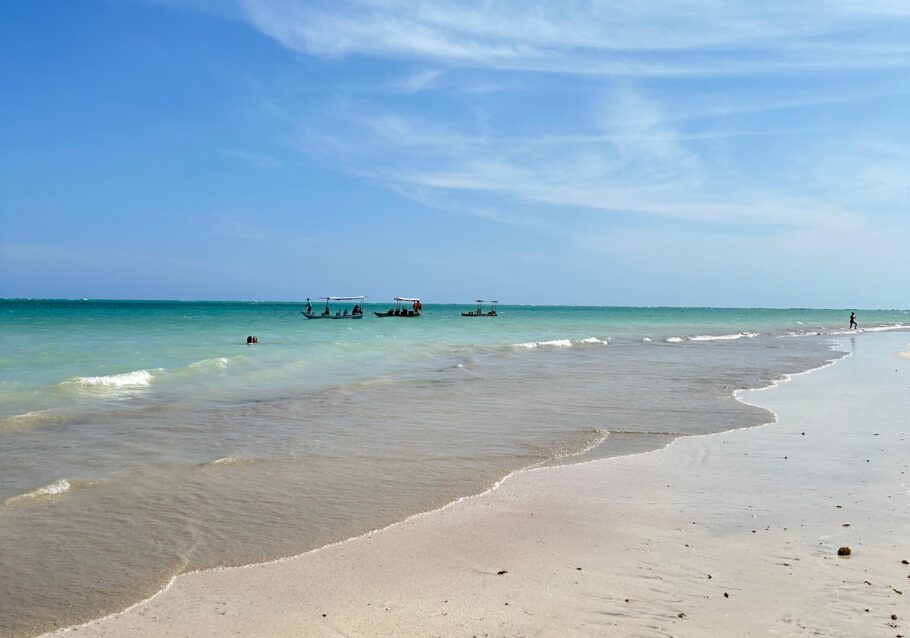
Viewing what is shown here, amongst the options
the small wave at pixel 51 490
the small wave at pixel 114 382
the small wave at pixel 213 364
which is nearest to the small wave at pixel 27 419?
the small wave at pixel 114 382

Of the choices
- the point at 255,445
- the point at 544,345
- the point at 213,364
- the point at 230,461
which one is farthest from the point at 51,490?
the point at 544,345

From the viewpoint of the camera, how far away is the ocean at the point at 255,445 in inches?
249

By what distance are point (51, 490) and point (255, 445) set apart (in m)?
3.38

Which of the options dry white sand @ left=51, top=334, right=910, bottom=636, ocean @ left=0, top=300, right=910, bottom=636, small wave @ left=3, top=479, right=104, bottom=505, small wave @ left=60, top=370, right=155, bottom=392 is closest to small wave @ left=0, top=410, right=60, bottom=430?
ocean @ left=0, top=300, right=910, bottom=636

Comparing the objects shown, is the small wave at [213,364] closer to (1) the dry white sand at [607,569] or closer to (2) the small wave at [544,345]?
(2) the small wave at [544,345]

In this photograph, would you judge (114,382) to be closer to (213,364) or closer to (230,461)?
(213,364)

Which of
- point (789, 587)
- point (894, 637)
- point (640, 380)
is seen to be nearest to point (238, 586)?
point (789, 587)

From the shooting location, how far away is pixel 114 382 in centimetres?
1994

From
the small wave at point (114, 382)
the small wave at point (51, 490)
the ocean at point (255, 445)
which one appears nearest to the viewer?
the ocean at point (255, 445)

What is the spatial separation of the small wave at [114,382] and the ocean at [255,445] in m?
0.07

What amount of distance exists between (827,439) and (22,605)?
11.2m

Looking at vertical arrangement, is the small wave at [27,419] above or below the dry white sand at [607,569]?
below

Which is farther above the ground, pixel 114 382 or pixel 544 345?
pixel 544 345

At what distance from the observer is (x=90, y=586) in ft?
18.3
